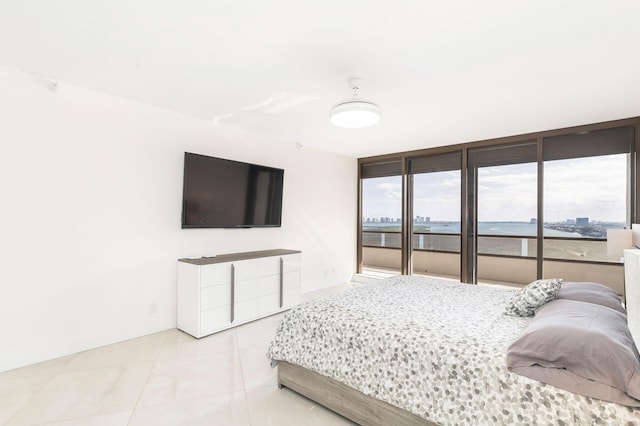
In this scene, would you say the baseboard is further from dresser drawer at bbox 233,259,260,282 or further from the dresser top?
dresser drawer at bbox 233,259,260,282

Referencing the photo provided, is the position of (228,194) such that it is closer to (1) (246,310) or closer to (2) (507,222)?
(1) (246,310)

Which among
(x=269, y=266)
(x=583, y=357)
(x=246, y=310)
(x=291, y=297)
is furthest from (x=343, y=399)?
(x=291, y=297)

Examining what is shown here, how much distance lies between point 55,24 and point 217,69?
1.06 m

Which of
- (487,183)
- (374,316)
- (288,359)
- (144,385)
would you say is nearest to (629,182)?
(487,183)

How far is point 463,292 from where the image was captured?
295 centimetres

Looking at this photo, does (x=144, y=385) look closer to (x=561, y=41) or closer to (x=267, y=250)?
(x=267, y=250)

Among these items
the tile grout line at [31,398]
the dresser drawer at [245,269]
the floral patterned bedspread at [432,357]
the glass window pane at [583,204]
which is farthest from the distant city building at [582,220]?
the tile grout line at [31,398]

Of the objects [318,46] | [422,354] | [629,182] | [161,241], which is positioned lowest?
[422,354]

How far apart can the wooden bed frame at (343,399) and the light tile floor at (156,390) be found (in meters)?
0.08

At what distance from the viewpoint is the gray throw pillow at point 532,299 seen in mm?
2195

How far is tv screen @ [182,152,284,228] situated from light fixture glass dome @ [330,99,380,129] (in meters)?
1.81

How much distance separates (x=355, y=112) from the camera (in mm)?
2764

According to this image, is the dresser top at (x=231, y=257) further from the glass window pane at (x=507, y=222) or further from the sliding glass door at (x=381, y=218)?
the glass window pane at (x=507, y=222)

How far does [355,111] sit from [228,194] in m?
2.15
